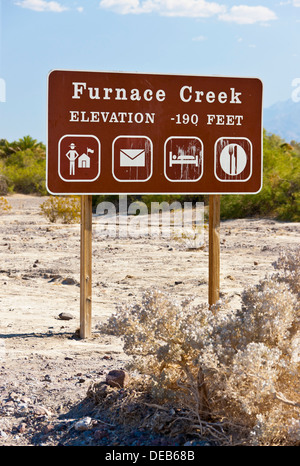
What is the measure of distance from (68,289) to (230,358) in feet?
17.9

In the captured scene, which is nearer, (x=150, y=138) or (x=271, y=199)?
(x=150, y=138)

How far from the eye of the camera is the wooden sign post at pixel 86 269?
6.17 metres

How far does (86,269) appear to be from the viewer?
6262 millimetres

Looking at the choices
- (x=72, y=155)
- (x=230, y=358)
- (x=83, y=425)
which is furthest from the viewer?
(x=72, y=155)

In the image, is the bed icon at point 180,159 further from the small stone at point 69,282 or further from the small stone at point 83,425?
the small stone at point 69,282

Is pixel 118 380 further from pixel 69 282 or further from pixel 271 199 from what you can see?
pixel 271 199

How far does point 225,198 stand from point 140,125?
40.2 ft

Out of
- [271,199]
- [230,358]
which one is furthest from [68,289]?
[271,199]

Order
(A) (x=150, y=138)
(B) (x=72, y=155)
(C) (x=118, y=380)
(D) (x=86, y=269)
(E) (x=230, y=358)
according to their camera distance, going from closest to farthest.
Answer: (E) (x=230, y=358) → (C) (x=118, y=380) → (B) (x=72, y=155) → (A) (x=150, y=138) → (D) (x=86, y=269)

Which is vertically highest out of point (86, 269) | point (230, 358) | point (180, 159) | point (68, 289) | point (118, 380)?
point (180, 159)

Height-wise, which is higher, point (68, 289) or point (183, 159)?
point (183, 159)

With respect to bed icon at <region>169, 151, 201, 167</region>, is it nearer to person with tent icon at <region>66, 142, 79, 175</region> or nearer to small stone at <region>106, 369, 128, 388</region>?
person with tent icon at <region>66, 142, 79, 175</region>

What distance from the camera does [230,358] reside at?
3.40m

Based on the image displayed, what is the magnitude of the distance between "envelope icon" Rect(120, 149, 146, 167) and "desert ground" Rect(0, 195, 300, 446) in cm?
174
